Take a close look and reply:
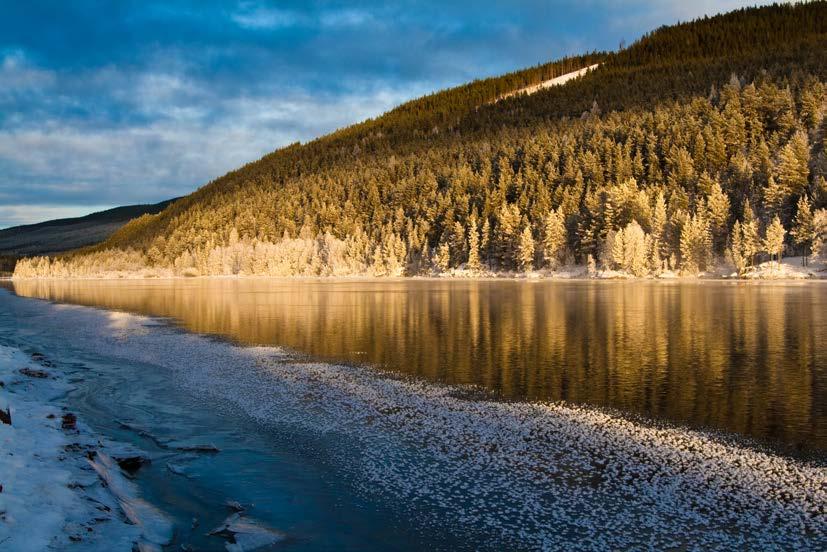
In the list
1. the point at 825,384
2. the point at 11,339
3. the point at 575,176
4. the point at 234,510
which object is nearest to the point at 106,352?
the point at 11,339

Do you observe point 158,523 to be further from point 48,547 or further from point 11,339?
point 11,339

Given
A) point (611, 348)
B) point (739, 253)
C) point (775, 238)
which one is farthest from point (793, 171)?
point (611, 348)

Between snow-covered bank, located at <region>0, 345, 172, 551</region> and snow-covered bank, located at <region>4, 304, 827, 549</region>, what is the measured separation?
4465 mm

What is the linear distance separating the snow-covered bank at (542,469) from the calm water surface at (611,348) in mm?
2172

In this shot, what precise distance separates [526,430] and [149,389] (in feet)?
49.1

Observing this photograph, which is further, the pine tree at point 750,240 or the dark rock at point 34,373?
the pine tree at point 750,240

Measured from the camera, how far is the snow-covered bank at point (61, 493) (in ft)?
31.3

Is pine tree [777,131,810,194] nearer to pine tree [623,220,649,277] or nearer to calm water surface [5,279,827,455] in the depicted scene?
pine tree [623,220,649,277]

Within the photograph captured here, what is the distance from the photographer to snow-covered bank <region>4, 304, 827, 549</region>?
10484mm

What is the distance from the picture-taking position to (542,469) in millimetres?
13547

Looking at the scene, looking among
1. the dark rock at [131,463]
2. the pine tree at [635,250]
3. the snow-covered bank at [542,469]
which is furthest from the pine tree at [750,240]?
the dark rock at [131,463]

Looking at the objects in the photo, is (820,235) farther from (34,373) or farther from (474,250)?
(34,373)

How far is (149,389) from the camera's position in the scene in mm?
23156

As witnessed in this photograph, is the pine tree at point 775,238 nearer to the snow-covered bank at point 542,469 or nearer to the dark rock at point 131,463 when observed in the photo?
the snow-covered bank at point 542,469
